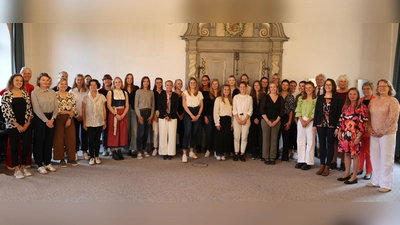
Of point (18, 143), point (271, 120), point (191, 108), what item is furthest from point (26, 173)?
point (271, 120)

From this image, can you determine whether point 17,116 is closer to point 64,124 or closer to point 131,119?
point 64,124

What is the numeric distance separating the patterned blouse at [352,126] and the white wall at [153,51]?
9.99 ft

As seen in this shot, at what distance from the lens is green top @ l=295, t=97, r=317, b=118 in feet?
16.6

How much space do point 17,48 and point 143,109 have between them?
11.3ft

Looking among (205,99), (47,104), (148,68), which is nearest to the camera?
(47,104)

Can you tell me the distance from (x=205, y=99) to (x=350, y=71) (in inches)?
149

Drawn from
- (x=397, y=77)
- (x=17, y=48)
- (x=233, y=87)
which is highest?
(x=17, y=48)

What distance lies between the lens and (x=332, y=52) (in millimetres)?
7305

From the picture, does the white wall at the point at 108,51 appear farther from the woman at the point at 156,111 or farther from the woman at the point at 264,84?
the woman at the point at 264,84

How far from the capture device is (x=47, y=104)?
15.2 feet

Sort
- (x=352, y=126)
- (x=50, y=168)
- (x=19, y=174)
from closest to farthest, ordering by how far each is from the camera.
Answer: (x=352, y=126) → (x=19, y=174) → (x=50, y=168)
